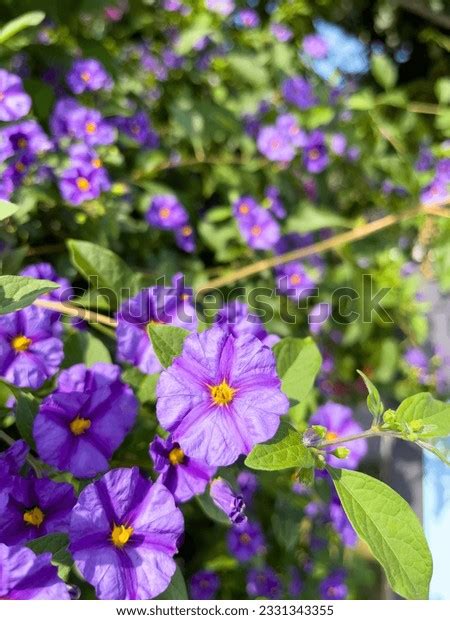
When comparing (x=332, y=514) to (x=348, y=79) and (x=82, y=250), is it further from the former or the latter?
(x=348, y=79)

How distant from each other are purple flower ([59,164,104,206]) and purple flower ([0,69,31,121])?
0.65ft

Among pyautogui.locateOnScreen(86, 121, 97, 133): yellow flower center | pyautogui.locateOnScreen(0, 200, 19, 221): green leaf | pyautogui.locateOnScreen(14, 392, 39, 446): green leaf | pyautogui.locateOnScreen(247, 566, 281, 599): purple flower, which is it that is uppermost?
pyautogui.locateOnScreen(0, 200, 19, 221): green leaf

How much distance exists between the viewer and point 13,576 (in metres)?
0.66

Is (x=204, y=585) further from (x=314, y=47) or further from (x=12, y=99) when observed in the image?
(x=314, y=47)

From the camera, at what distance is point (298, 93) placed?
2.10 metres

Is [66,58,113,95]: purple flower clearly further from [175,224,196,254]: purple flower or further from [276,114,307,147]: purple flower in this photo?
[276,114,307,147]: purple flower

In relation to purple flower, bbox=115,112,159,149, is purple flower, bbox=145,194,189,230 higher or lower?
lower

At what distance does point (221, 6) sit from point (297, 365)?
1.49 metres

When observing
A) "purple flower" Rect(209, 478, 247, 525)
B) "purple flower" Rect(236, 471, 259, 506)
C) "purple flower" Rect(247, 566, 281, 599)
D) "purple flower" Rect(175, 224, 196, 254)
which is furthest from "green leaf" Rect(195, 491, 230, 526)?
"purple flower" Rect(175, 224, 196, 254)

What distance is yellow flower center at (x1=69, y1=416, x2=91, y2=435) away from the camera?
0.91 m

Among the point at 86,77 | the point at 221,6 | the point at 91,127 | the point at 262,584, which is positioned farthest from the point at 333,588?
the point at 221,6

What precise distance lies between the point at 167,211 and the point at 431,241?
1.14m

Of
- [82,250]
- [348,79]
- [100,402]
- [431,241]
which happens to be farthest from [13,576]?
[348,79]

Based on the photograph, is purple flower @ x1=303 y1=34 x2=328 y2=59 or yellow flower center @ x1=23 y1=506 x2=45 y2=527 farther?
purple flower @ x1=303 y1=34 x2=328 y2=59
